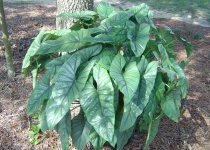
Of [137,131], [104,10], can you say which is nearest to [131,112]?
[137,131]

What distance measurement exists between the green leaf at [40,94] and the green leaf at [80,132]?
297 mm

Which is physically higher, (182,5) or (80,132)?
(80,132)

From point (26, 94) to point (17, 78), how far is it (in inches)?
14.1

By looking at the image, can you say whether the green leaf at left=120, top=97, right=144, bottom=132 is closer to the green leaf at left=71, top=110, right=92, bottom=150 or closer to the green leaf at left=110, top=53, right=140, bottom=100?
the green leaf at left=110, top=53, right=140, bottom=100

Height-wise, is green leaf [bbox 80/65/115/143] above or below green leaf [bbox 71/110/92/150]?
above

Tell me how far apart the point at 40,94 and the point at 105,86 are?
475mm

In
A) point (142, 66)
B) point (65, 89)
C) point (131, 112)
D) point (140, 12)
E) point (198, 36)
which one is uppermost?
point (140, 12)

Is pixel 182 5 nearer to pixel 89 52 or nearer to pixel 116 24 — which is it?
pixel 116 24

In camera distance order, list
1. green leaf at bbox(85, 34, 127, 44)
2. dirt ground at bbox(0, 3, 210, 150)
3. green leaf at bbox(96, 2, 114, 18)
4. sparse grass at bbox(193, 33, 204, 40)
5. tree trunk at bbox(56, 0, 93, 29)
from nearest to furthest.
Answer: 1. green leaf at bbox(85, 34, 127, 44)
2. green leaf at bbox(96, 2, 114, 18)
3. dirt ground at bbox(0, 3, 210, 150)
4. tree trunk at bbox(56, 0, 93, 29)
5. sparse grass at bbox(193, 33, 204, 40)

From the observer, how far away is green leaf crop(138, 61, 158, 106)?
1755mm

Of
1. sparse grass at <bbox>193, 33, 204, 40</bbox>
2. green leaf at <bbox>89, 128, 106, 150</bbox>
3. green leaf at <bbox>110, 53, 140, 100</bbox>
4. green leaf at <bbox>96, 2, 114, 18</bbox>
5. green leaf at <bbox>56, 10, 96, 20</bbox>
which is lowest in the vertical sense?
sparse grass at <bbox>193, 33, 204, 40</bbox>

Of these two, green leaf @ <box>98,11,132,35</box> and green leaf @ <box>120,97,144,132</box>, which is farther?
green leaf @ <box>98,11,132,35</box>

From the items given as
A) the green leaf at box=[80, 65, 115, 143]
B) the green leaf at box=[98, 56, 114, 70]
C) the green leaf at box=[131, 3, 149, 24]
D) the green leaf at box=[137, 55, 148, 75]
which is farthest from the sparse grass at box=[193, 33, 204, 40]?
the green leaf at box=[80, 65, 115, 143]

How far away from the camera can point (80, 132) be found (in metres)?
1.91
